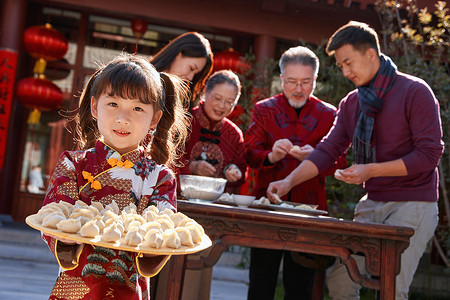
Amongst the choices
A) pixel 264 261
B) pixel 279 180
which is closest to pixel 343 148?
pixel 279 180

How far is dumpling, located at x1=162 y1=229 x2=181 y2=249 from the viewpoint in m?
1.29

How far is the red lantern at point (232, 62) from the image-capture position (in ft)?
19.7

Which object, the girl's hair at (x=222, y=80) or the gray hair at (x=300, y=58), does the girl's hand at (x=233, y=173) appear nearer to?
the girl's hair at (x=222, y=80)

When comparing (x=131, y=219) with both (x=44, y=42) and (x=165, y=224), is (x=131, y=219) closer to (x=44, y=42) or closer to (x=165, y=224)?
(x=165, y=224)

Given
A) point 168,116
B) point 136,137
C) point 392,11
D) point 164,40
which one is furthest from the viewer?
point 164,40

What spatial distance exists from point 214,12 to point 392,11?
6.62 feet

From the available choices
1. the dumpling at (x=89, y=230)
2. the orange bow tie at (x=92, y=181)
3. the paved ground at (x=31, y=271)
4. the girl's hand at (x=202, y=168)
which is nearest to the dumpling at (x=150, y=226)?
the dumpling at (x=89, y=230)

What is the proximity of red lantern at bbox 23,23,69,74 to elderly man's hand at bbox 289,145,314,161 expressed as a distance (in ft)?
13.8

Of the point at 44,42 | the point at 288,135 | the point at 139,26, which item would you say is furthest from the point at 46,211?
the point at 139,26

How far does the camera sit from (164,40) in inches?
285

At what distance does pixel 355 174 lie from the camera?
89.2 inches

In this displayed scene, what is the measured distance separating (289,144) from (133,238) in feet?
4.80

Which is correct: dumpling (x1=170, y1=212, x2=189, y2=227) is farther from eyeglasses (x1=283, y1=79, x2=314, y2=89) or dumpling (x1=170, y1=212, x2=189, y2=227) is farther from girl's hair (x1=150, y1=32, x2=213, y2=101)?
eyeglasses (x1=283, y1=79, x2=314, y2=89)

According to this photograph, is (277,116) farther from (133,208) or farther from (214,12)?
(214,12)
